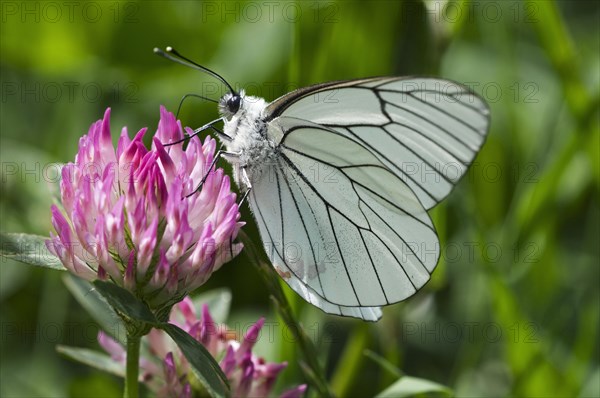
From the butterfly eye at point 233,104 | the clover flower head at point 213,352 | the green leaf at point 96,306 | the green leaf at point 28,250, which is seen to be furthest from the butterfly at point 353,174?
the green leaf at point 28,250

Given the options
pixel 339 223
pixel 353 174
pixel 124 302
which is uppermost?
pixel 353 174

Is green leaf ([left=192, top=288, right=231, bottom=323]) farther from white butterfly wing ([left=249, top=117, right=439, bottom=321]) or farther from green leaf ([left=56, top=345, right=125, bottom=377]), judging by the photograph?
green leaf ([left=56, top=345, right=125, bottom=377])

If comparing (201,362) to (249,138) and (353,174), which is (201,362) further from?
(353,174)

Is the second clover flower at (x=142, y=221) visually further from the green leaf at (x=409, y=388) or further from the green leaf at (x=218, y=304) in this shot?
the green leaf at (x=409, y=388)

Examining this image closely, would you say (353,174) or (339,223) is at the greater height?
(353,174)

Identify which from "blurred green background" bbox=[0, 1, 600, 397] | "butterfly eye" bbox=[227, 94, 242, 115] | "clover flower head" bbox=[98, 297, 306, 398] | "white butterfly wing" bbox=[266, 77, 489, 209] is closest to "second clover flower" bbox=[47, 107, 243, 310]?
"clover flower head" bbox=[98, 297, 306, 398]

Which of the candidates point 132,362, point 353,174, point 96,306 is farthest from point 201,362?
point 353,174
